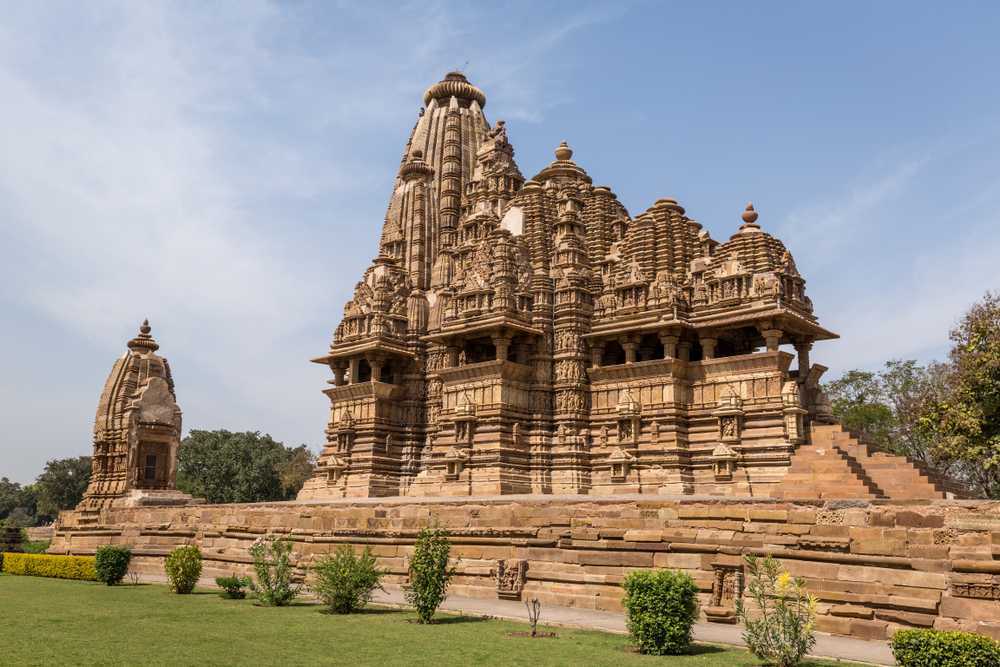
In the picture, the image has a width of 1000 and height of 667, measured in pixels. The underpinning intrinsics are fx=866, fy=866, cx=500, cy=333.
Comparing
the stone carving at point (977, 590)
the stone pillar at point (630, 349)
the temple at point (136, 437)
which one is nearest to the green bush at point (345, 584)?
the stone carving at point (977, 590)

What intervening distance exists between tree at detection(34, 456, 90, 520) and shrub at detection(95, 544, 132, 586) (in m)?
52.8

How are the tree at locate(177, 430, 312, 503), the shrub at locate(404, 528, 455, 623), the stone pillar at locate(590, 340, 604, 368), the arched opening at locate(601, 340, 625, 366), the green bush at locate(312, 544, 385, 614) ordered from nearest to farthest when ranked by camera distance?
the shrub at locate(404, 528, 455, 623) → the green bush at locate(312, 544, 385, 614) → the stone pillar at locate(590, 340, 604, 368) → the arched opening at locate(601, 340, 625, 366) → the tree at locate(177, 430, 312, 503)

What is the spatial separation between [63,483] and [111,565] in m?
54.8

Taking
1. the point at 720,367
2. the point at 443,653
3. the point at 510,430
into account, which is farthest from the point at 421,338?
the point at 443,653

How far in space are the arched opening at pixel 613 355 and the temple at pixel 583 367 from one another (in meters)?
0.07

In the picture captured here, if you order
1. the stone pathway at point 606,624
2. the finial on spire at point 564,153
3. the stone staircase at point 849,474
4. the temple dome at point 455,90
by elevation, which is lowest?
the stone pathway at point 606,624

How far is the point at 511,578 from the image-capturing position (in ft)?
56.4

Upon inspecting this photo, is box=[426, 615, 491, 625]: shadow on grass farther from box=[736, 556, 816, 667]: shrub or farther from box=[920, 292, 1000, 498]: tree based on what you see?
box=[920, 292, 1000, 498]: tree

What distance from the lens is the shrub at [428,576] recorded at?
44.7ft

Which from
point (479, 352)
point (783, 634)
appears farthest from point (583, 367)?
point (783, 634)

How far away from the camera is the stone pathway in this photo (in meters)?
11.3

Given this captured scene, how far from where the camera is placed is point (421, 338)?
111 feet

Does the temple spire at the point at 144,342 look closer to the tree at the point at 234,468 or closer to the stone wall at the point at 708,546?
the stone wall at the point at 708,546

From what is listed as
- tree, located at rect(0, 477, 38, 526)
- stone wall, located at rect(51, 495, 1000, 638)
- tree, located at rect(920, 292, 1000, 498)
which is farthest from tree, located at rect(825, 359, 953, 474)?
tree, located at rect(0, 477, 38, 526)
